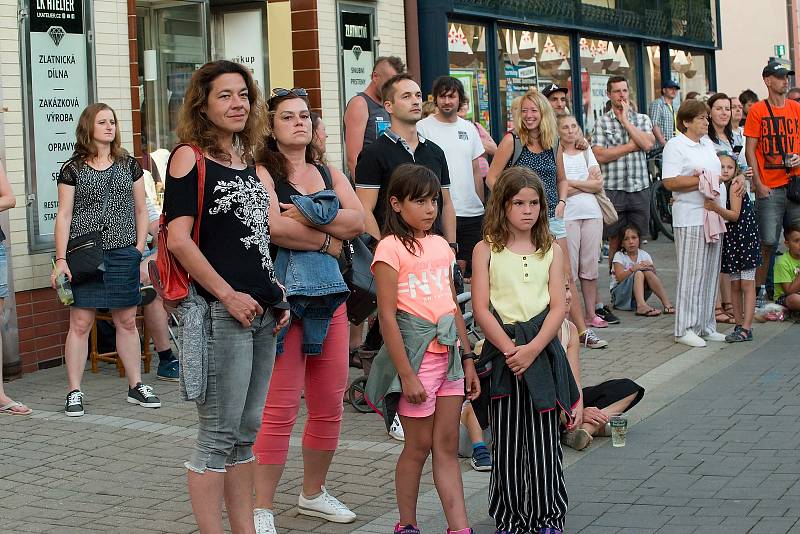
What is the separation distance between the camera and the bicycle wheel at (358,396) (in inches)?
332

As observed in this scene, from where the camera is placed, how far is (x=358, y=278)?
655 centimetres

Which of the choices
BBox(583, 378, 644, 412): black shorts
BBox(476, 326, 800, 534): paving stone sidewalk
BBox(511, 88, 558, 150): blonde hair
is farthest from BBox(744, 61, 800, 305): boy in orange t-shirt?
BBox(583, 378, 644, 412): black shorts

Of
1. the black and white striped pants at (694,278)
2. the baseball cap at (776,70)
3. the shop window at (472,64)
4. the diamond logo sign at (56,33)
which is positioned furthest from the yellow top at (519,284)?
the shop window at (472,64)

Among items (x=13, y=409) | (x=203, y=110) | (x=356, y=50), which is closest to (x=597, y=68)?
(x=356, y=50)

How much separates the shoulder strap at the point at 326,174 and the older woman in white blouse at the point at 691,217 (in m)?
5.19

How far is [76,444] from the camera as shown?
7.70 metres

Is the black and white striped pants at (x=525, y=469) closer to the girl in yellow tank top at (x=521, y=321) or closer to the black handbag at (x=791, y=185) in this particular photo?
the girl in yellow tank top at (x=521, y=321)

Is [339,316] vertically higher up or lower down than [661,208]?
lower down

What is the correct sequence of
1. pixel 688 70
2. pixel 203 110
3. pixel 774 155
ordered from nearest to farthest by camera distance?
pixel 203 110, pixel 774 155, pixel 688 70

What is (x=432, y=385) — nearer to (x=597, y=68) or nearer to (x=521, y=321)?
(x=521, y=321)

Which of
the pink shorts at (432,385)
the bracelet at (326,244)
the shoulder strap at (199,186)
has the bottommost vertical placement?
the pink shorts at (432,385)

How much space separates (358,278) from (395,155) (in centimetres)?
129

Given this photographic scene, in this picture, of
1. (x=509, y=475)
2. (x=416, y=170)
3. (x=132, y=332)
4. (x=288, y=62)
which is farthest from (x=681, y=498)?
(x=288, y=62)

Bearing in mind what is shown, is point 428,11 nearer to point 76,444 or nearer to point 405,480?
point 76,444
